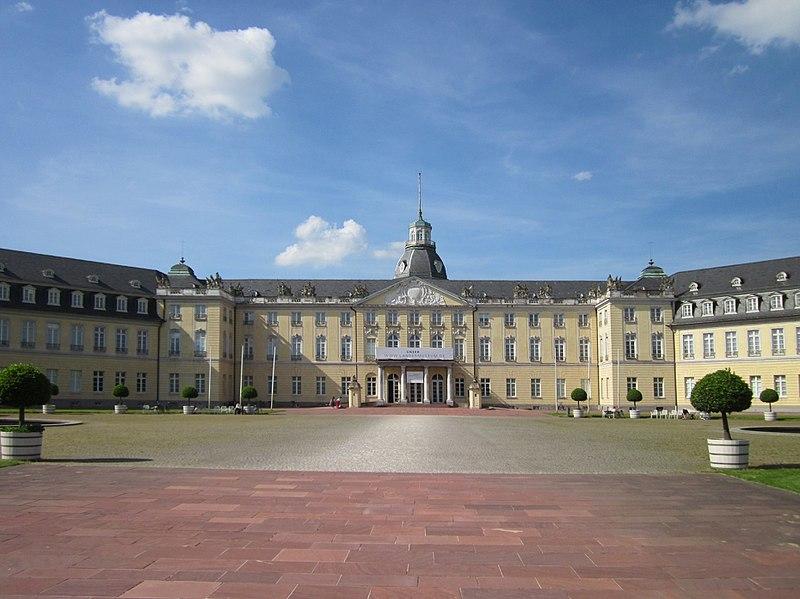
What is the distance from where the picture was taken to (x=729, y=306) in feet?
210

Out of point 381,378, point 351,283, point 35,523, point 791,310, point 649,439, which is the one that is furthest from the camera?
point 351,283

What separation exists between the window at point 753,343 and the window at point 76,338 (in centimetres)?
5636

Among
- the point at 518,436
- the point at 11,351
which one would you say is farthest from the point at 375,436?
the point at 11,351

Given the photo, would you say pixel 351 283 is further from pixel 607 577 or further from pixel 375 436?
pixel 607 577

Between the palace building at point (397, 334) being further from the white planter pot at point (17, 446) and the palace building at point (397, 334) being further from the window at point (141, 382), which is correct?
the white planter pot at point (17, 446)

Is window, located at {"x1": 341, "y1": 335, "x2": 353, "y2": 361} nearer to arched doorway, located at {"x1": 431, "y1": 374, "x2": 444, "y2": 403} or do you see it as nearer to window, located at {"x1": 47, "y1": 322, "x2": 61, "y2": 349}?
arched doorway, located at {"x1": 431, "y1": 374, "x2": 444, "y2": 403}

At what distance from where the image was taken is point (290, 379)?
7350 cm

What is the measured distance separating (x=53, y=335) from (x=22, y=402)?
46671 millimetres

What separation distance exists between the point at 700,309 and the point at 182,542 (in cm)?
6457

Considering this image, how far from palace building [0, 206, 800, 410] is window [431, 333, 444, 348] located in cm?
20

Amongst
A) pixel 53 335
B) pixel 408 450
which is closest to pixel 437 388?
pixel 53 335

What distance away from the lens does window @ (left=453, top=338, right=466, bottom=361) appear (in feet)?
243

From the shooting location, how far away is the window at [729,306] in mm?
63719

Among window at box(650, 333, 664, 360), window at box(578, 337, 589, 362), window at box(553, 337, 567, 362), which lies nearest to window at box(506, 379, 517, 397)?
window at box(553, 337, 567, 362)
